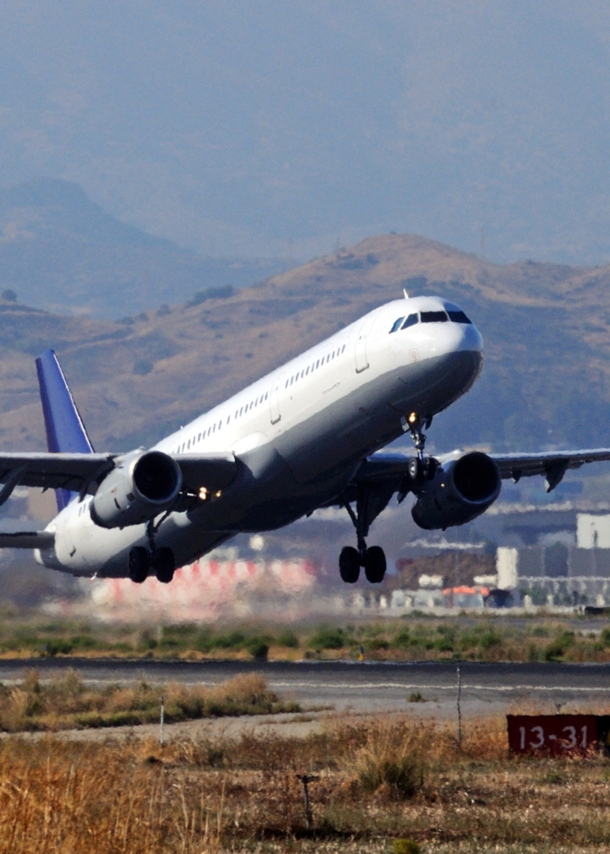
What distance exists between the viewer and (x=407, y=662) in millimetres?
56094

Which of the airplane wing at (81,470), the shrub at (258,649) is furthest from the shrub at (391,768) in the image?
the shrub at (258,649)

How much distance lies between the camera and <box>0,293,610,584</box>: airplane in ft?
96.7

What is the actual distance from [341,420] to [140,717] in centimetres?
1043

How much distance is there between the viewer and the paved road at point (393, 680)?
38531 millimetres

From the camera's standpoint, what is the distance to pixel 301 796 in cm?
2227

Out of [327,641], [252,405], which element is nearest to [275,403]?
[252,405]

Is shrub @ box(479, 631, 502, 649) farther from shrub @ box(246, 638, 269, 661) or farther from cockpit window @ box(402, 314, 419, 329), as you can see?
cockpit window @ box(402, 314, 419, 329)

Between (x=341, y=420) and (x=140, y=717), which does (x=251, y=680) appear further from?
(x=341, y=420)

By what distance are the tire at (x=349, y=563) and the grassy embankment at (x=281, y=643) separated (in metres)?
14.9

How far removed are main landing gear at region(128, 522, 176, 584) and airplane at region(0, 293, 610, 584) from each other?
43 mm

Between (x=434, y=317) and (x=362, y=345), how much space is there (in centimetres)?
159

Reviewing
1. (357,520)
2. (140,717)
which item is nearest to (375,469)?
(357,520)

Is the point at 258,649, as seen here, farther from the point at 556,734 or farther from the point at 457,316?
the point at 556,734

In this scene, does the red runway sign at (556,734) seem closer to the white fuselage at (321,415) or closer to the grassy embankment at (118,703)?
the white fuselage at (321,415)
